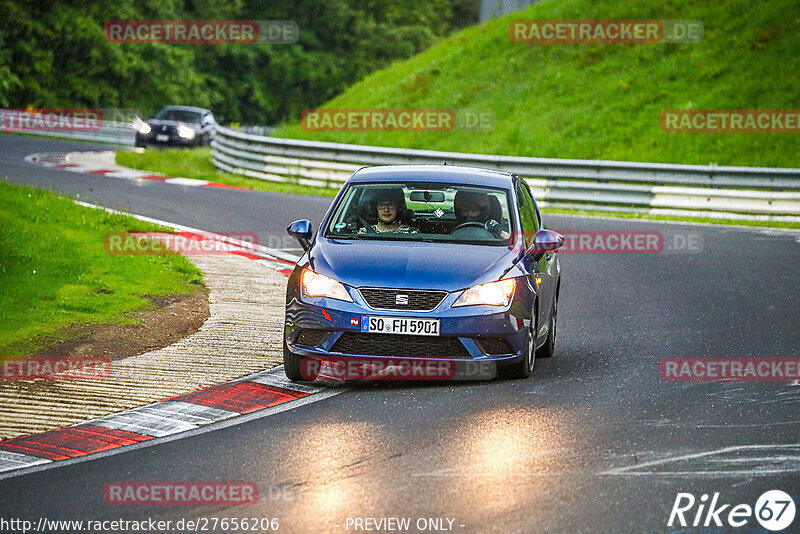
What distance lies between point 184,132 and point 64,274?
1038 inches

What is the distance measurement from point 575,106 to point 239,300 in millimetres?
21643

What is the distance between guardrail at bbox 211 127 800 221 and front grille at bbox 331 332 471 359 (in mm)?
15197

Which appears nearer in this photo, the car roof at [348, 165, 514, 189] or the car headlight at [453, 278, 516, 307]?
the car headlight at [453, 278, 516, 307]

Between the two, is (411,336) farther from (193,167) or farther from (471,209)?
(193,167)

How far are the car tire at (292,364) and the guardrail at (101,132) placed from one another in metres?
34.2

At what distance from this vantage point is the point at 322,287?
9.69 meters

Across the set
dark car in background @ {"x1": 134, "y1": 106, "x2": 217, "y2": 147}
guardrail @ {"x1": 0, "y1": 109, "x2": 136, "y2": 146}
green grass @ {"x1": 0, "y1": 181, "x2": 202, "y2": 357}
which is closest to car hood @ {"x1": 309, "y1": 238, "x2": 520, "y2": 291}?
green grass @ {"x1": 0, "y1": 181, "x2": 202, "y2": 357}

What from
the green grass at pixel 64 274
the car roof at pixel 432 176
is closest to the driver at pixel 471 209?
the car roof at pixel 432 176

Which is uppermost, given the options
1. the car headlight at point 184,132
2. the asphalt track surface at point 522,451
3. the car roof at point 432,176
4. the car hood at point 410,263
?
the car headlight at point 184,132

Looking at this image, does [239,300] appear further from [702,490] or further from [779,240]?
[779,240]

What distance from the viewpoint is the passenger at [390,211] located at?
35.2 ft

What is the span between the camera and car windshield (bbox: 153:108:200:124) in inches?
1641

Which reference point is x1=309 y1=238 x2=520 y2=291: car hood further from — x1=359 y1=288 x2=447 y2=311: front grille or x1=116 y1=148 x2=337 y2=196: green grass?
x1=116 y1=148 x2=337 y2=196: green grass

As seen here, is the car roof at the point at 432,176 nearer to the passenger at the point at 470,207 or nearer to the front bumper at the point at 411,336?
the passenger at the point at 470,207
